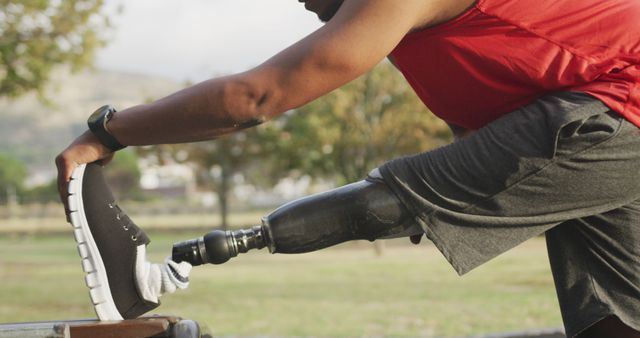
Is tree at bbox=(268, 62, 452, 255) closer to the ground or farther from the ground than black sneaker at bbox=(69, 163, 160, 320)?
closer to the ground

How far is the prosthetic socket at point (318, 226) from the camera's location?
80.0 inches

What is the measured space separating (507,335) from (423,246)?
27.2 m

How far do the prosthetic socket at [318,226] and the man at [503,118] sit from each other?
0.13 ft

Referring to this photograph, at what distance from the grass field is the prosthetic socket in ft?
3.99

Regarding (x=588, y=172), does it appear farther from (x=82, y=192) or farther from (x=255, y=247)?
(x=82, y=192)


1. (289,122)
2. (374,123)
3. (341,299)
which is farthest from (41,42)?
(289,122)

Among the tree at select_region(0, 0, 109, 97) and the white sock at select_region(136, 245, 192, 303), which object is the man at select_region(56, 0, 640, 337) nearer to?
the white sock at select_region(136, 245, 192, 303)

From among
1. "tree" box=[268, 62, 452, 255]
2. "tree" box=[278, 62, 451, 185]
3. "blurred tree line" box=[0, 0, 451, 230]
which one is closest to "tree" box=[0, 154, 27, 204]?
"blurred tree line" box=[0, 0, 451, 230]

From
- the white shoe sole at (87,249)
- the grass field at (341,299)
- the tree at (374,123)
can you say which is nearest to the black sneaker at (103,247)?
the white shoe sole at (87,249)

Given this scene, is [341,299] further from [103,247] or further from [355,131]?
[355,131]

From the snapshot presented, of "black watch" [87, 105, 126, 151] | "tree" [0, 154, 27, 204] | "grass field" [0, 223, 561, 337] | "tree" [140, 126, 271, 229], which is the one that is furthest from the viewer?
"tree" [0, 154, 27, 204]

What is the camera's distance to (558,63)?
78.6 inches

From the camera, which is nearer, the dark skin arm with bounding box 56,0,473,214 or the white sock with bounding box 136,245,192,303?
the dark skin arm with bounding box 56,0,473,214

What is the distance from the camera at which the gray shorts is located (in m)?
1.97
